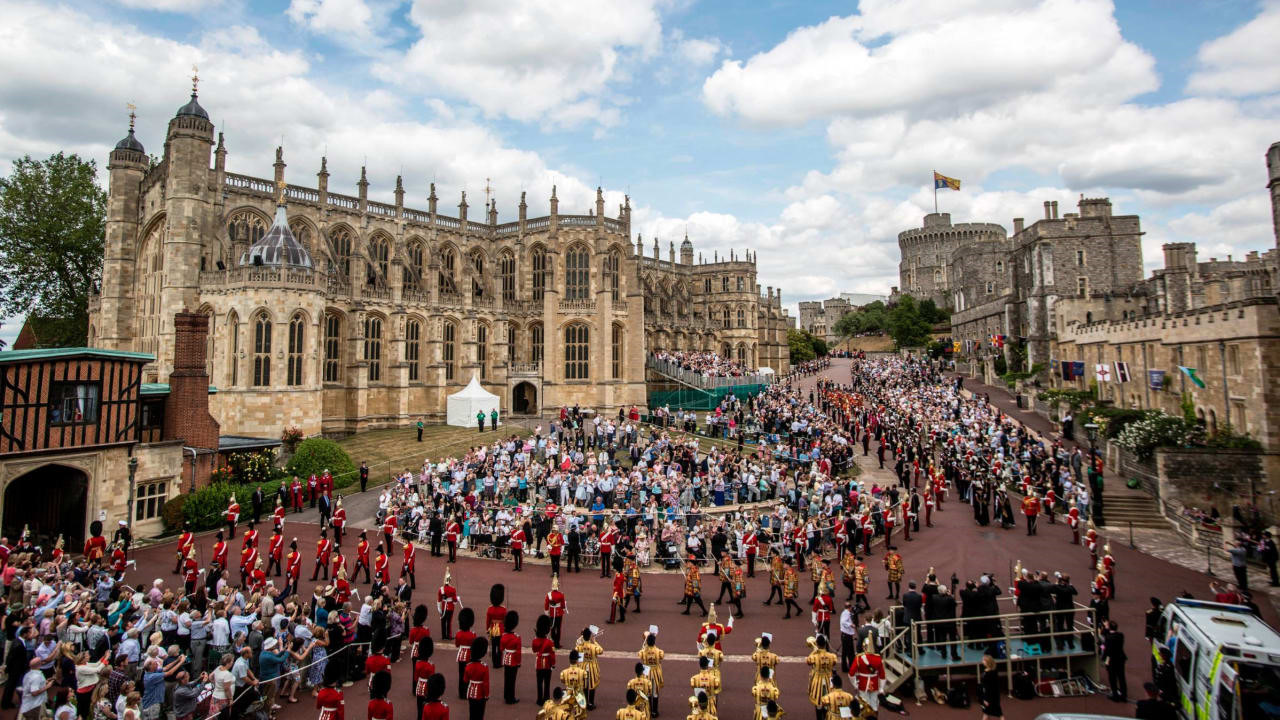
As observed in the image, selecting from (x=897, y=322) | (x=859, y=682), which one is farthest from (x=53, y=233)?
(x=897, y=322)

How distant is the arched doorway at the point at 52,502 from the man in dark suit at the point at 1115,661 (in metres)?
26.5

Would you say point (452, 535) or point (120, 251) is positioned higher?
point (120, 251)

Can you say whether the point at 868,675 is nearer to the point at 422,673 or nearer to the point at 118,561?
the point at 422,673

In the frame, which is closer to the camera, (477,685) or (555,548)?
(477,685)

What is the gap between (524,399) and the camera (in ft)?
150

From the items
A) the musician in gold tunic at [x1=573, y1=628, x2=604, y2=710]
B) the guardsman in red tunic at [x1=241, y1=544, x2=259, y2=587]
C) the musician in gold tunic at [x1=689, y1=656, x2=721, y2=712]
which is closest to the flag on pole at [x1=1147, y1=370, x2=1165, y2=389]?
the musician in gold tunic at [x1=689, y1=656, x2=721, y2=712]

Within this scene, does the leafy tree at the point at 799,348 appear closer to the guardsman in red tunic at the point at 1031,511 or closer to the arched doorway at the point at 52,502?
the guardsman in red tunic at the point at 1031,511

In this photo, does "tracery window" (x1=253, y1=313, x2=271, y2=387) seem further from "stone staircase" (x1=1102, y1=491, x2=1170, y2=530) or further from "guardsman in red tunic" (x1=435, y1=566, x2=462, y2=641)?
"stone staircase" (x1=1102, y1=491, x2=1170, y2=530)

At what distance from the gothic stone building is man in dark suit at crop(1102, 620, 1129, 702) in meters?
32.9

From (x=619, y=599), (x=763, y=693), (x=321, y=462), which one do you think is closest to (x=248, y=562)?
(x=619, y=599)

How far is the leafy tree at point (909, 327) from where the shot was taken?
267 feet

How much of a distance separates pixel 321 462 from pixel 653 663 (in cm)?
1979

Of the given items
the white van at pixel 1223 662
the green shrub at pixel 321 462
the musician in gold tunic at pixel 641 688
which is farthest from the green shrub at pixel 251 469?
the white van at pixel 1223 662

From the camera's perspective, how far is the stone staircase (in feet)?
69.6
